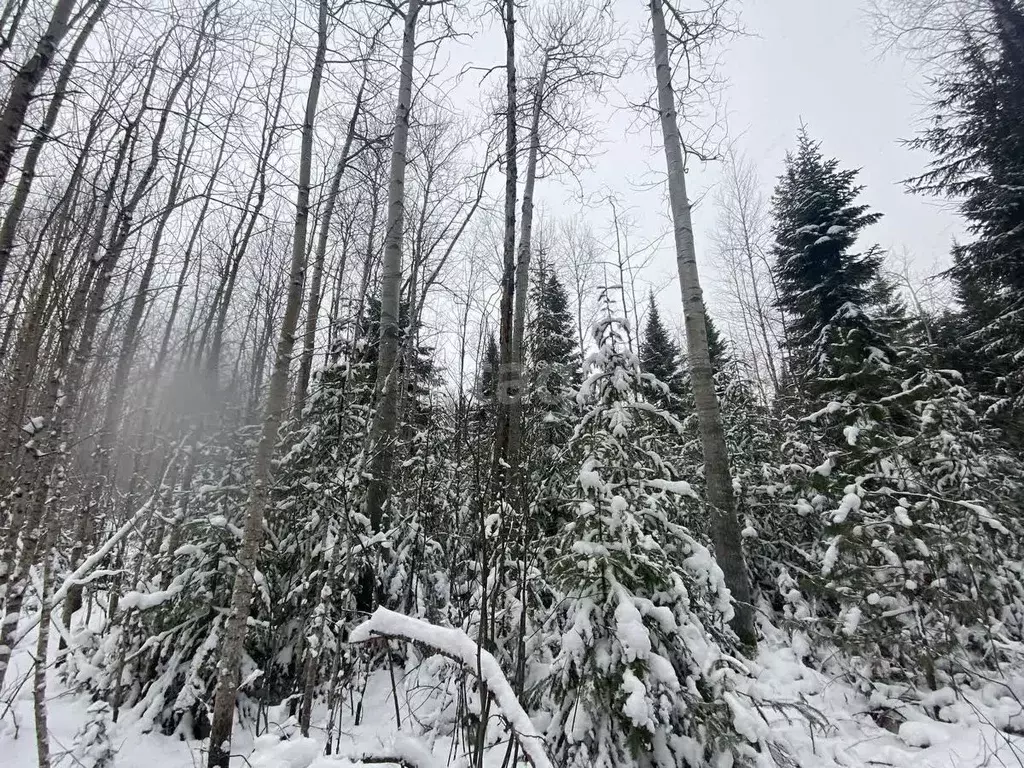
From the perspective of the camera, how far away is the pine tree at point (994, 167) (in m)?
9.07

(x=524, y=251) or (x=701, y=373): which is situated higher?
(x=524, y=251)

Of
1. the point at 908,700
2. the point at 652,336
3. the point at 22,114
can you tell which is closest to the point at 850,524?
the point at 908,700

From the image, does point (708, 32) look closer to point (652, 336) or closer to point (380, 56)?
point (380, 56)

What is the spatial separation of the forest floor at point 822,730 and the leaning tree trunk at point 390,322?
1922mm

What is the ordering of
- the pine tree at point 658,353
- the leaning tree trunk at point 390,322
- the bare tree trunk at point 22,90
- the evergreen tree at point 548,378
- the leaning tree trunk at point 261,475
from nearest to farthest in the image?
the bare tree trunk at point 22,90 < the leaning tree trunk at point 261,475 < the leaning tree trunk at point 390,322 < the evergreen tree at point 548,378 < the pine tree at point 658,353

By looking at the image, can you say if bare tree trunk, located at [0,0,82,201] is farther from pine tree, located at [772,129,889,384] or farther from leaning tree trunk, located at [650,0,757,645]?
pine tree, located at [772,129,889,384]

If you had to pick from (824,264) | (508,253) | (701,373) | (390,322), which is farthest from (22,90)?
(824,264)

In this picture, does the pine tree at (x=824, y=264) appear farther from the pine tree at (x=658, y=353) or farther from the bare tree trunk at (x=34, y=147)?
the bare tree trunk at (x=34, y=147)

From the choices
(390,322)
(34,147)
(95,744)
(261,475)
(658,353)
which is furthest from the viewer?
(658,353)

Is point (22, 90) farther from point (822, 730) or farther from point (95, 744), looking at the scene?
point (822, 730)

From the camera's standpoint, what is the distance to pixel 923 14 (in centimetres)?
957

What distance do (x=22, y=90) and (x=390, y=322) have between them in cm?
349

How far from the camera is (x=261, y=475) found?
374cm

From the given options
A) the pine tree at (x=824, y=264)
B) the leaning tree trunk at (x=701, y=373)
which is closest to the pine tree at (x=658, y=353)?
the pine tree at (x=824, y=264)
